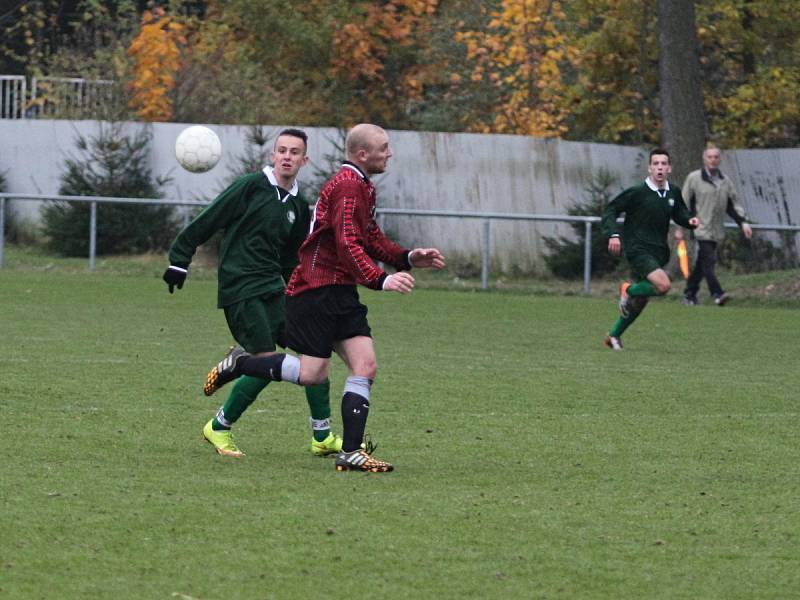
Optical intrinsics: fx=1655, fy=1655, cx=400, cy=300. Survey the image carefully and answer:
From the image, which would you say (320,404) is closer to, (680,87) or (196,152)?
(196,152)

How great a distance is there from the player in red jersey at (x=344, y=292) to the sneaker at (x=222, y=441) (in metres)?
0.49

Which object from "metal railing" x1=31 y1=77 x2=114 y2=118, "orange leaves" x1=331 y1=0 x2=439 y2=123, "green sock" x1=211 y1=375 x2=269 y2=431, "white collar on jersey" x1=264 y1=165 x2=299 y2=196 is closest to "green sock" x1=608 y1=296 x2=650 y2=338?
"white collar on jersey" x1=264 y1=165 x2=299 y2=196

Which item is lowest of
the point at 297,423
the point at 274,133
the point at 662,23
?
the point at 297,423

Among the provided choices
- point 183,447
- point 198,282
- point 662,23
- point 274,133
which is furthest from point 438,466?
point 274,133

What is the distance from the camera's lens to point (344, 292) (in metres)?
8.17

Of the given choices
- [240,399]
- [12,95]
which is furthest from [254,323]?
[12,95]

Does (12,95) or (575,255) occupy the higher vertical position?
(12,95)

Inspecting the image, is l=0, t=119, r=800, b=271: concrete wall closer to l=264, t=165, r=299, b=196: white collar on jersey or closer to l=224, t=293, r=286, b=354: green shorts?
l=264, t=165, r=299, b=196: white collar on jersey

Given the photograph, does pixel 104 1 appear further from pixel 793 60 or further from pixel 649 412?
pixel 649 412

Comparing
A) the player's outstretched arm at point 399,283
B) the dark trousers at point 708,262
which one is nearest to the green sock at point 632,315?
the dark trousers at point 708,262

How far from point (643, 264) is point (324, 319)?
7.54 meters

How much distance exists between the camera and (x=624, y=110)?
2675 centimetres

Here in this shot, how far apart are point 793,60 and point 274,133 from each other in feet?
27.8

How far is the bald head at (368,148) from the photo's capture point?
803 cm
